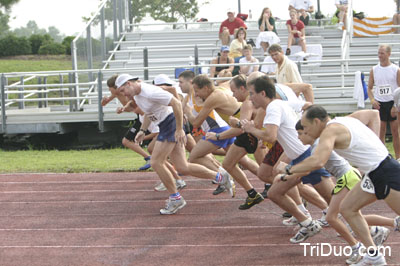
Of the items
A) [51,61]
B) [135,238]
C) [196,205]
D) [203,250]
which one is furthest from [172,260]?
[51,61]

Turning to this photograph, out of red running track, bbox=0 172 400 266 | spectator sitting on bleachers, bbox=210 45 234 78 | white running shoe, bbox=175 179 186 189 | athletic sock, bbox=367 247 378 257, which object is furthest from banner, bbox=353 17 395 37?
athletic sock, bbox=367 247 378 257

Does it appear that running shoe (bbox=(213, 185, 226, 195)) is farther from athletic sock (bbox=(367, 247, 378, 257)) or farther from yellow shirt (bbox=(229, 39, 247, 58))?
yellow shirt (bbox=(229, 39, 247, 58))

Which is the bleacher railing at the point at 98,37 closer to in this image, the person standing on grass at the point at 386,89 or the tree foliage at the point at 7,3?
the person standing on grass at the point at 386,89

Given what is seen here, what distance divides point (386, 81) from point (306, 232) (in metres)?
5.62

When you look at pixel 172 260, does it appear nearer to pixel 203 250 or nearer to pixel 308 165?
pixel 203 250

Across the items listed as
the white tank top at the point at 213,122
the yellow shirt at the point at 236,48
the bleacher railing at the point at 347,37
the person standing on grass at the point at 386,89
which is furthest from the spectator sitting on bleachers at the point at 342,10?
the white tank top at the point at 213,122

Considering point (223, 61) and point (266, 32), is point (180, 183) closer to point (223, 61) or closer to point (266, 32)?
point (223, 61)

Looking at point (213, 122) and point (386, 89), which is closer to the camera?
point (213, 122)

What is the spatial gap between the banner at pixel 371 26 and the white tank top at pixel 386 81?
9468 mm

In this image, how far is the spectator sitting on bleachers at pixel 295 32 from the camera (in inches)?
728

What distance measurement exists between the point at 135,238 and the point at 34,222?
1843 mm

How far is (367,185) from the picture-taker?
654 cm

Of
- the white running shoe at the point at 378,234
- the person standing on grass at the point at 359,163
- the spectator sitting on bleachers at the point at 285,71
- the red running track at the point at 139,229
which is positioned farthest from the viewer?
the spectator sitting on bleachers at the point at 285,71

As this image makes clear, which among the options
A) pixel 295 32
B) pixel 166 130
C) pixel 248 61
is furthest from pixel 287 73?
pixel 295 32
